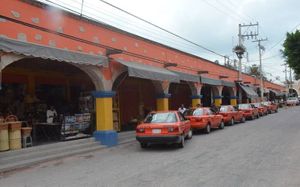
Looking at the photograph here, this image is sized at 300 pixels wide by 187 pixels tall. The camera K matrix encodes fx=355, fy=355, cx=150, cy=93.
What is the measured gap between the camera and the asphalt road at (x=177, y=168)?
8.12 metres

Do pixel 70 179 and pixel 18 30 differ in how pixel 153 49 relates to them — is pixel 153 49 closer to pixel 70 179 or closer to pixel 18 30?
pixel 18 30

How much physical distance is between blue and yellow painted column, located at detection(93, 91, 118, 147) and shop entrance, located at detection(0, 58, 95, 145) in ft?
2.56

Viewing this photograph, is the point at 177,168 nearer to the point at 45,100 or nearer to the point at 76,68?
the point at 76,68

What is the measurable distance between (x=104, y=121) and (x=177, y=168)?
628 centimetres

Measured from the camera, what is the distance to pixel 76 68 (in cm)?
1870

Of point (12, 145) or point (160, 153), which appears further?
point (160, 153)

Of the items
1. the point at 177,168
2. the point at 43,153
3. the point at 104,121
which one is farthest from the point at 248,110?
the point at 177,168

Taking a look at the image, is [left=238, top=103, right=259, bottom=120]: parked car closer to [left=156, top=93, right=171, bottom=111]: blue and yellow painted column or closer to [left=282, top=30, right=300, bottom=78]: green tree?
[left=282, top=30, right=300, bottom=78]: green tree

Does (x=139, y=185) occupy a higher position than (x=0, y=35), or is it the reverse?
(x=0, y=35)

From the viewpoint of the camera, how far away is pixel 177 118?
14344mm

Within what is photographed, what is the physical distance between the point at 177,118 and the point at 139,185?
6.76 meters

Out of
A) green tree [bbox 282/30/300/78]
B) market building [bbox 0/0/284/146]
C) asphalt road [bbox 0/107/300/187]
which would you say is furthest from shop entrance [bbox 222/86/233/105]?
asphalt road [bbox 0/107/300/187]

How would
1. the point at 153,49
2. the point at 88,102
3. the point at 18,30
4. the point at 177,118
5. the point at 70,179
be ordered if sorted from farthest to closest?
the point at 153,49 → the point at 88,102 → the point at 177,118 → the point at 18,30 → the point at 70,179

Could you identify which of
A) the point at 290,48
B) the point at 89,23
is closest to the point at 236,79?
the point at 290,48
